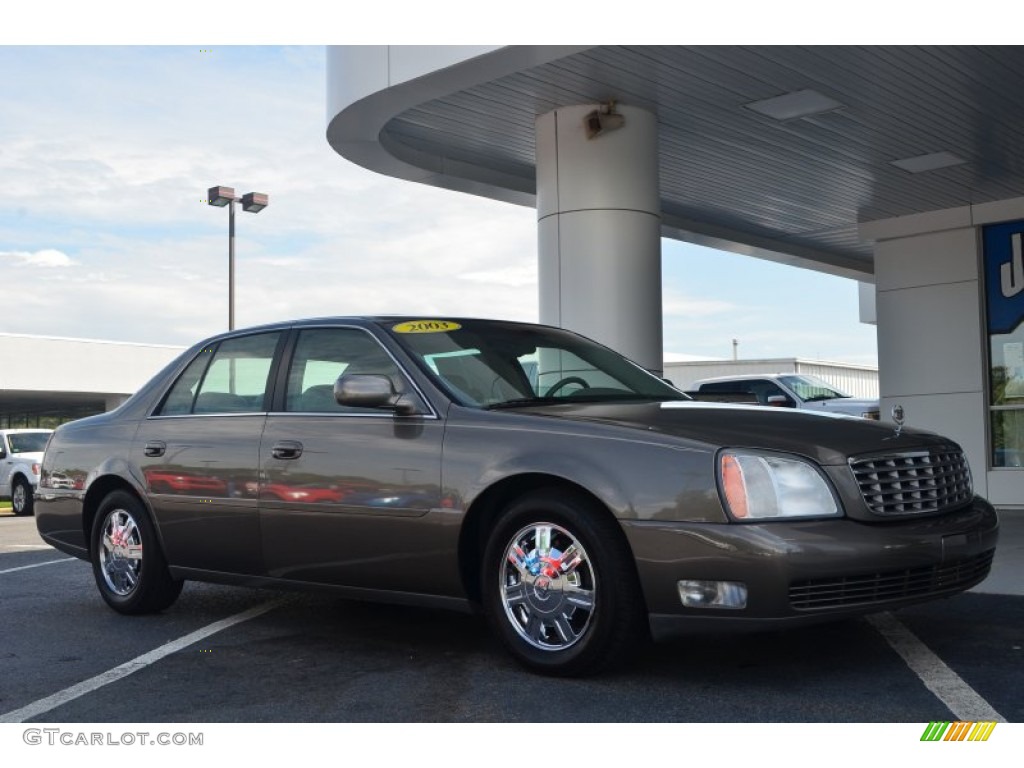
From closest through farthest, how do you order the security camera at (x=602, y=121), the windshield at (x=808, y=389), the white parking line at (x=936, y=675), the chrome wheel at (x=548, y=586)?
the white parking line at (x=936, y=675) → the chrome wheel at (x=548, y=586) → the security camera at (x=602, y=121) → the windshield at (x=808, y=389)

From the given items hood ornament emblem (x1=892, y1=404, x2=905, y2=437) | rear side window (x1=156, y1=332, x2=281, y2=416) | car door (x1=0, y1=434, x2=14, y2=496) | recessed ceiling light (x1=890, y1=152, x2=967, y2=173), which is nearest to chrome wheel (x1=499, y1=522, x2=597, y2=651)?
hood ornament emblem (x1=892, y1=404, x2=905, y2=437)

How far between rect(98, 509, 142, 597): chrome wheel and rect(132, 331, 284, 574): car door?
1.04ft

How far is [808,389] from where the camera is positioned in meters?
19.9

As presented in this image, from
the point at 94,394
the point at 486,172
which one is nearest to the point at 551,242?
the point at 486,172

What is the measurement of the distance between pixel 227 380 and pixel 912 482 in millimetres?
3457

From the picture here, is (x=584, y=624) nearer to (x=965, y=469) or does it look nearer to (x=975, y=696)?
(x=975, y=696)

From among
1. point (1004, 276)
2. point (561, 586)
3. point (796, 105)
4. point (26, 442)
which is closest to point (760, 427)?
point (561, 586)

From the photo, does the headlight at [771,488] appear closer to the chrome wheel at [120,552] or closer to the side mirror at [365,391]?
the side mirror at [365,391]

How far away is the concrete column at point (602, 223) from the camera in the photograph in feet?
37.8

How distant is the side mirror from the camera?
5317 mm

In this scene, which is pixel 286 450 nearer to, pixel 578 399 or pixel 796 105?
pixel 578 399

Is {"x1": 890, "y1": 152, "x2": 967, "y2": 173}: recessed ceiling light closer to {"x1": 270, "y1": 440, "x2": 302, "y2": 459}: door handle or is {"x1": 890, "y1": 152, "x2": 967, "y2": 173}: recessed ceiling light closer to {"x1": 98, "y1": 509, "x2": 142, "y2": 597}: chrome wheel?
{"x1": 270, "y1": 440, "x2": 302, "y2": 459}: door handle

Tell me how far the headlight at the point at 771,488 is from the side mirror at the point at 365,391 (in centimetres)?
152
